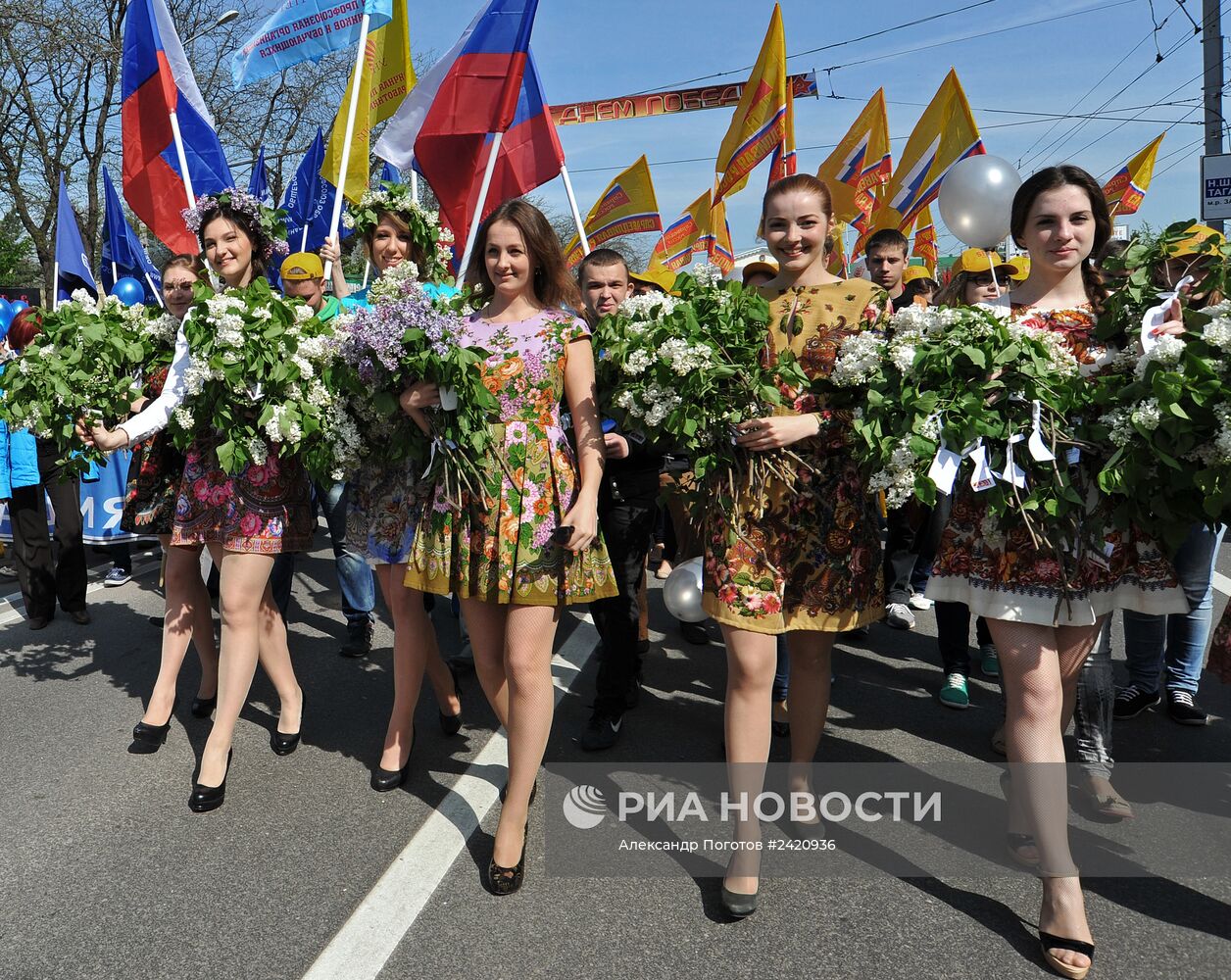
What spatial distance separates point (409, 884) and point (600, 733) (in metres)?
1.25

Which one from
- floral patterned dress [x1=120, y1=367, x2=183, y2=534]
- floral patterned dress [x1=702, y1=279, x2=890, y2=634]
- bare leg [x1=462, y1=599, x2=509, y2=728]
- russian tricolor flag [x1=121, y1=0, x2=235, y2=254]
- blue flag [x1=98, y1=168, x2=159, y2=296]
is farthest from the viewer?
blue flag [x1=98, y1=168, x2=159, y2=296]

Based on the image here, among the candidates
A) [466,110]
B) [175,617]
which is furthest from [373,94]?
[175,617]

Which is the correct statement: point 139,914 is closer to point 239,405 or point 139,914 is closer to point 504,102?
point 239,405

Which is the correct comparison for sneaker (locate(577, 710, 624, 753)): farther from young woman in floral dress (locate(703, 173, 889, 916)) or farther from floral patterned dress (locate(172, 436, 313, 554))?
floral patterned dress (locate(172, 436, 313, 554))

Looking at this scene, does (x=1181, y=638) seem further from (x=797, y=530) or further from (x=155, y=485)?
(x=155, y=485)

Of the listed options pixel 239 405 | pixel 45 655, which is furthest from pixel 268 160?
pixel 239 405

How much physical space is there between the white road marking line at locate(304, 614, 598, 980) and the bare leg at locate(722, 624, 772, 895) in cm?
96

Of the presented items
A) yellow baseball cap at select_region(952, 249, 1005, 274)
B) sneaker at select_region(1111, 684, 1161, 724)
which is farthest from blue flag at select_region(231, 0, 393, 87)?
sneaker at select_region(1111, 684, 1161, 724)

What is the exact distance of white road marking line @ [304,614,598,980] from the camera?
8.55 ft

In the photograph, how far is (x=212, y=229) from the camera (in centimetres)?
386

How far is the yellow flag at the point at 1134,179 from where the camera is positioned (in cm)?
1084

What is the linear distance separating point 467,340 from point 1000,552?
5.98 feet

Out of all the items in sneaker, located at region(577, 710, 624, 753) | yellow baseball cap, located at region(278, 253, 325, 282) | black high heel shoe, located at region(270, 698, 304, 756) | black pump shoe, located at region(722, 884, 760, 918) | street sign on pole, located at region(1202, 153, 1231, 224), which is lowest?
black high heel shoe, located at region(270, 698, 304, 756)

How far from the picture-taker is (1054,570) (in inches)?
106
